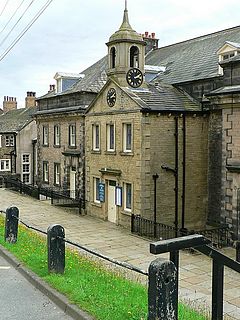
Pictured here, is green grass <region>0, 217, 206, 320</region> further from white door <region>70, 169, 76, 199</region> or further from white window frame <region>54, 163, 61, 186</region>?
white window frame <region>54, 163, 61, 186</region>

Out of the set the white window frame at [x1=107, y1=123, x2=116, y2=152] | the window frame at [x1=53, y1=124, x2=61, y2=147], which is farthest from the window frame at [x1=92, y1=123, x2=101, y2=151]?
A: the window frame at [x1=53, y1=124, x2=61, y2=147]

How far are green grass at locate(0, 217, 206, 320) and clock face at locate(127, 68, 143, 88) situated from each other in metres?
12.8

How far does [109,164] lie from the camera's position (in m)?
22.9

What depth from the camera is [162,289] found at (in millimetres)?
5090

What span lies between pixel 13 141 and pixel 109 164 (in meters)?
22.0

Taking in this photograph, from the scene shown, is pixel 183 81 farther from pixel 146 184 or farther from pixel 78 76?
pixel 78 76

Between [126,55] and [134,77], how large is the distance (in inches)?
60.5

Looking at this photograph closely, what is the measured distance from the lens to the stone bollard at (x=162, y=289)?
16.6ft

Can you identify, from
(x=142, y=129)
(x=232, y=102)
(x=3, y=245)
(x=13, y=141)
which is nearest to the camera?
(x=3, y=245)

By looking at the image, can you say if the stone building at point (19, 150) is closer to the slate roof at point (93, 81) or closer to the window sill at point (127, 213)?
the slate roof at point (93, 81)

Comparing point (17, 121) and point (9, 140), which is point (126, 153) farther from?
point (17, 121)

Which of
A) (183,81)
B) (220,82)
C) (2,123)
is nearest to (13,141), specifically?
(2,123)

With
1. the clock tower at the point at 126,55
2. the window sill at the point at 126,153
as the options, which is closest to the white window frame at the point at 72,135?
the clock tower at the point at 126,55

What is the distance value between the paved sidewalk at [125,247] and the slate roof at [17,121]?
13.6 metres
